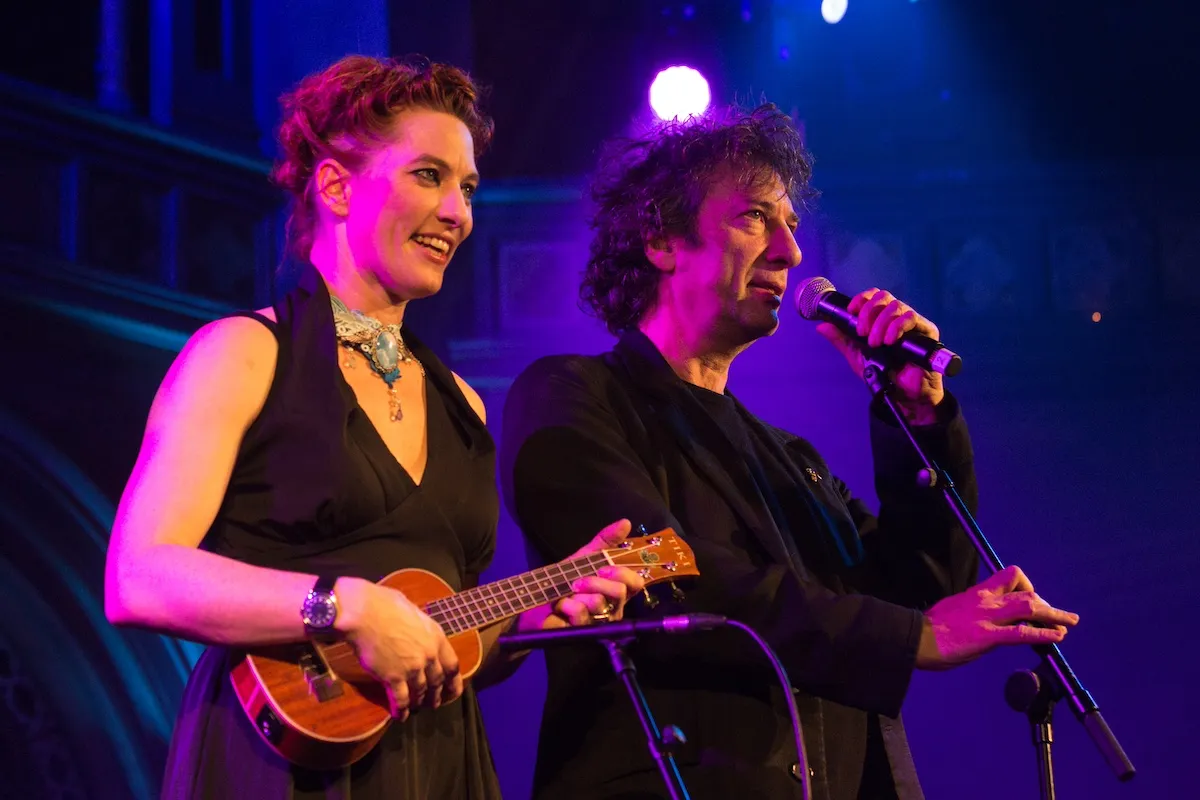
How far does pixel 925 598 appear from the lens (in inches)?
105

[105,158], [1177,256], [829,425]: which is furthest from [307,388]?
[1177,256]

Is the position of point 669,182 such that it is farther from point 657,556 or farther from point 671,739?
point 671,739

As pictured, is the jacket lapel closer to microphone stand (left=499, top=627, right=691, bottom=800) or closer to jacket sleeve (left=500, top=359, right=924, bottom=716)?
jacket sleeve (left=500, top=359, right=924, bottom=716)

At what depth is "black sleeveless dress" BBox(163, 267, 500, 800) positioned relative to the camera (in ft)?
5.72

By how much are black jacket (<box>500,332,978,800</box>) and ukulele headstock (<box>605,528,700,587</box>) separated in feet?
0.24

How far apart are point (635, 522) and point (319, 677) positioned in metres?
0.70

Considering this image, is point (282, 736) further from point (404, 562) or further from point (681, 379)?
point (681, 379)

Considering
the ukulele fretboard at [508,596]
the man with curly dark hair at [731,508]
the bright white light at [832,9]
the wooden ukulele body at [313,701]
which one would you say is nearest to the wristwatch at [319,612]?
the wooden ukulele body at [313,701]

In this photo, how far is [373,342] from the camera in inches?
86.2

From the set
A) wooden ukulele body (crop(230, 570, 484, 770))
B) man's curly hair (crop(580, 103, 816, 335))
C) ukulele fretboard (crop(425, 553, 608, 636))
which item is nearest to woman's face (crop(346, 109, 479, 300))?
ukulele fretboard (crop(425, 553, 608, 636))

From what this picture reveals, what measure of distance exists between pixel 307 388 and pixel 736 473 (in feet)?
3.32

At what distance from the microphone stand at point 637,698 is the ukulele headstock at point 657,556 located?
312mm

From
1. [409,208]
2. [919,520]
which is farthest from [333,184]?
[919,520]

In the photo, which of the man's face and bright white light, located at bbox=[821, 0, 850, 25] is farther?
bright white light, located at bbox=[821, 0, 850, 25]
